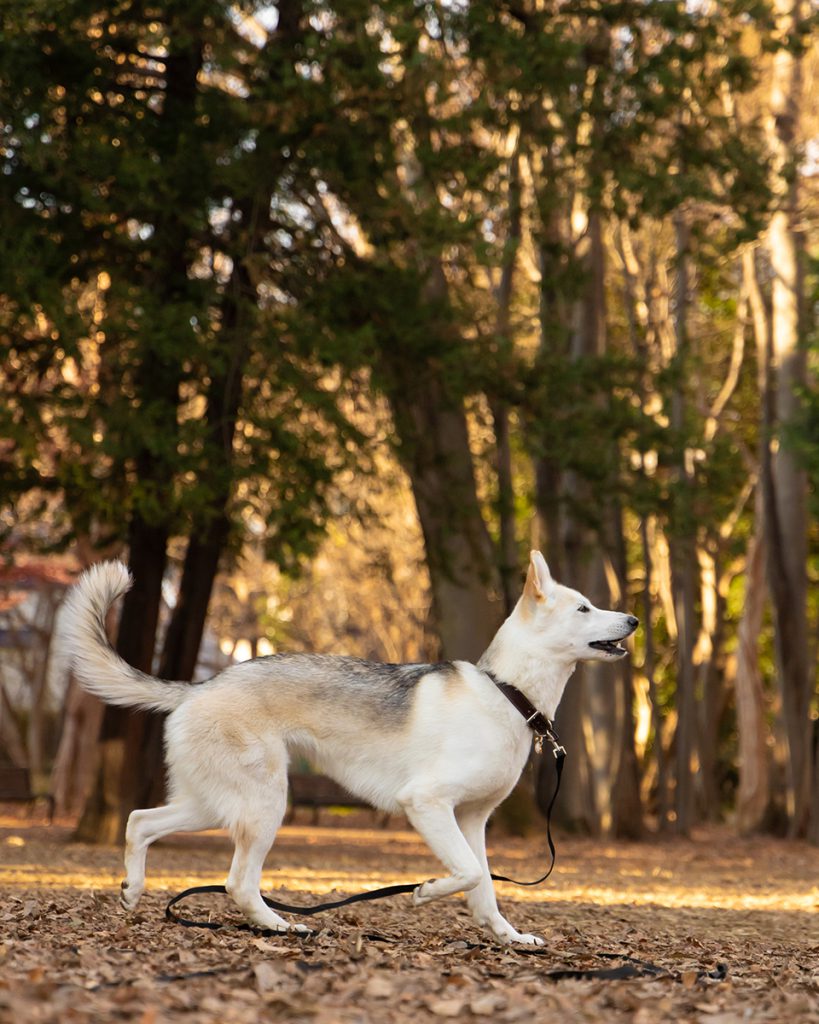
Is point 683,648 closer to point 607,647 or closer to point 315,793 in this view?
point 315,793

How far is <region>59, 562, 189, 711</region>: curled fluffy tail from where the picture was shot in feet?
27.8

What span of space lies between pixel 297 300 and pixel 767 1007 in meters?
13.8

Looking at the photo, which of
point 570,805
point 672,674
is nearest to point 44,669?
point 672,674

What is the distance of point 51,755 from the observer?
5206cm

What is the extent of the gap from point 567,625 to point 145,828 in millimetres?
2429

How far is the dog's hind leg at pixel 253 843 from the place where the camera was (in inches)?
319

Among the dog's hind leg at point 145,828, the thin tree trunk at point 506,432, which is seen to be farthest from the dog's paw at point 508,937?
the thin tree trunk at point 506,432

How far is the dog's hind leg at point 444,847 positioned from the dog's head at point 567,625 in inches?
39.8

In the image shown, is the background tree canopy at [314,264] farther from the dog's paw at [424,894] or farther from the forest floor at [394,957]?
the dog's paw at [424,894]

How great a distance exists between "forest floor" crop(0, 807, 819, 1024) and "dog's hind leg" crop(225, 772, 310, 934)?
164 millimetres

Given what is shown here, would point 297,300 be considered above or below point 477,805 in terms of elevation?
above

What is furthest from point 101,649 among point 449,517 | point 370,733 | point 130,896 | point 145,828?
point 449,517

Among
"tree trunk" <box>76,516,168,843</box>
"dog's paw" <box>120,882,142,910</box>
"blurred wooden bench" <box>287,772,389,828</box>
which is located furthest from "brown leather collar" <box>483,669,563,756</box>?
"blurred wooden bench" <box>287,772,389,828</box>

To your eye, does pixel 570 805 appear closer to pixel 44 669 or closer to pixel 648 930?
pixel 648 930
